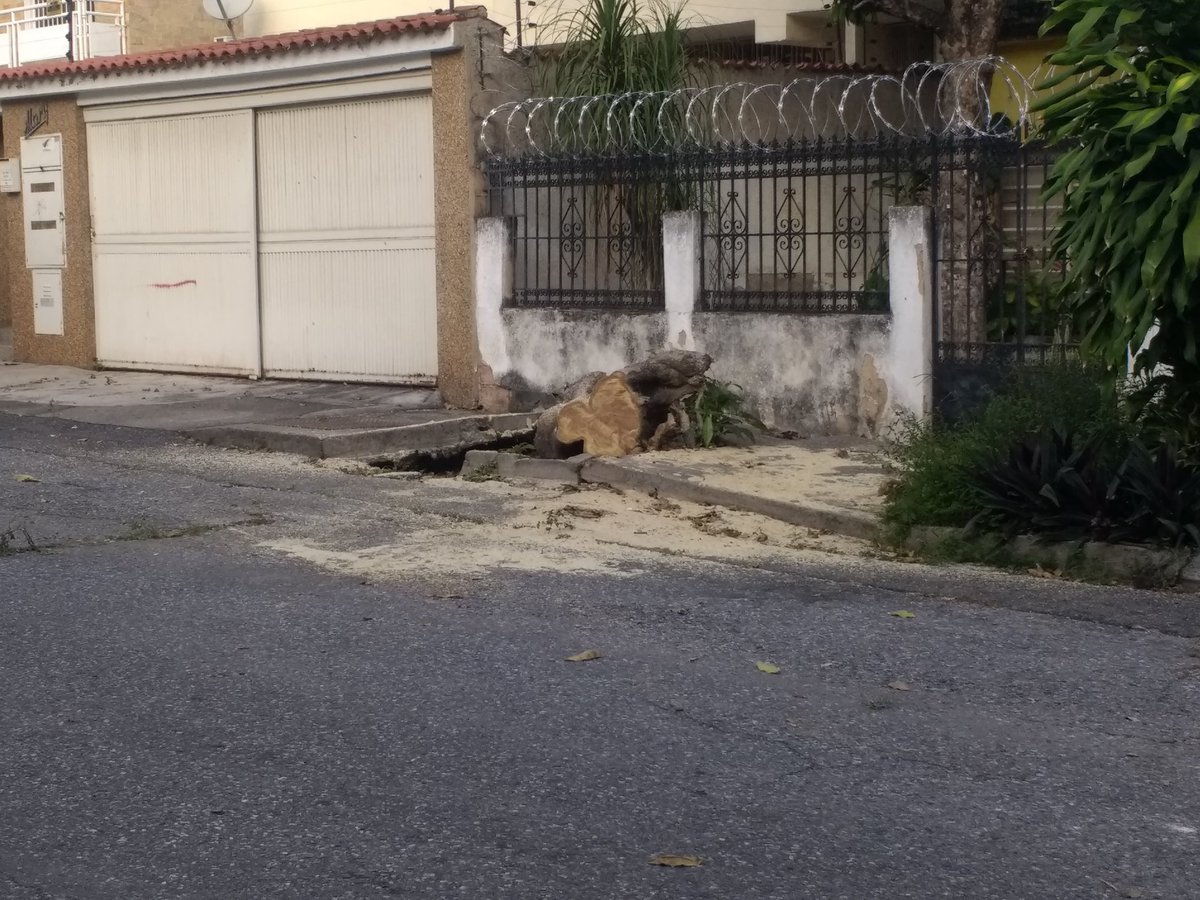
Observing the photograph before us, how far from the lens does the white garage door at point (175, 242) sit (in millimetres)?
15789

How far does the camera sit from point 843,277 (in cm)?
1173

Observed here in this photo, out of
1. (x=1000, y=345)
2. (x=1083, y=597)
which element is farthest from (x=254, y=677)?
(x=1000, y=345)

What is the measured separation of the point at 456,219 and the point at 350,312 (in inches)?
72.2

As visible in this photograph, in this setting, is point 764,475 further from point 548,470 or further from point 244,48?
point 244,48

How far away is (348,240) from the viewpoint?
14844mm

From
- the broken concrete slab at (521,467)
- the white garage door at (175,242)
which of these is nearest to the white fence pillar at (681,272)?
the broken concrete slab at (521,467)

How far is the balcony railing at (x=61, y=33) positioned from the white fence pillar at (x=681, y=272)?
49.0 ft

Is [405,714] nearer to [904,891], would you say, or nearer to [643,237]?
[904,891]

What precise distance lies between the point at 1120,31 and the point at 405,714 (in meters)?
5.08

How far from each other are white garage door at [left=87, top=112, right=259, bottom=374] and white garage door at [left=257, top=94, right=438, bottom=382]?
0.32 meters

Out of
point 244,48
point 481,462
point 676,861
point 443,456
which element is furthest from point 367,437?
point 676,861

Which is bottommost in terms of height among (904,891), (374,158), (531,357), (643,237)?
(904,891)

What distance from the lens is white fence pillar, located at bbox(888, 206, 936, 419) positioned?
35.9 feet

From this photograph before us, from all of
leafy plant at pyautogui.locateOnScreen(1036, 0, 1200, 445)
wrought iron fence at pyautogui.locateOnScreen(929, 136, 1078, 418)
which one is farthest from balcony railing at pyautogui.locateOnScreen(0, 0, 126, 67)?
leafy plant at pyautogui.locateOnScreen(1036, 0, 1200, 445)
